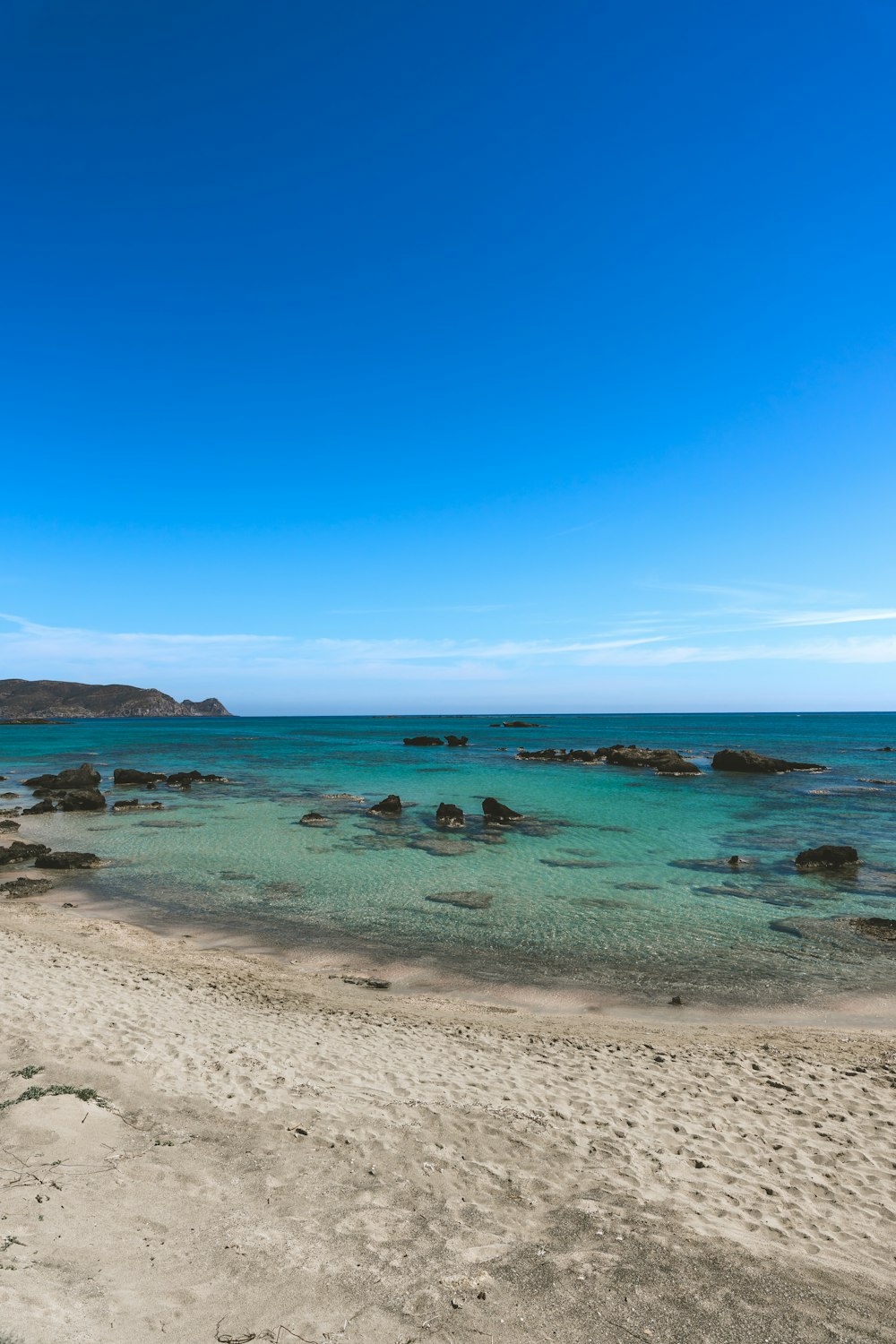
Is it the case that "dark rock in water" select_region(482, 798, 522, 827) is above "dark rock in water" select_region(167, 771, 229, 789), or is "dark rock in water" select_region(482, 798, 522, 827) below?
above

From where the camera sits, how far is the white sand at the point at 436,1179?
492 cm

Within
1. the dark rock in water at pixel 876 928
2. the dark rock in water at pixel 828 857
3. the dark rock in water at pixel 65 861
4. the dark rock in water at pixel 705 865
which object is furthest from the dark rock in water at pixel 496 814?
the dark rock in water at pixel 65 861

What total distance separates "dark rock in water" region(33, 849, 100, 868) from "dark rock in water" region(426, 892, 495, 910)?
1330 cm

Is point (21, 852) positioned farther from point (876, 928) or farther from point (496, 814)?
point (876, 928)

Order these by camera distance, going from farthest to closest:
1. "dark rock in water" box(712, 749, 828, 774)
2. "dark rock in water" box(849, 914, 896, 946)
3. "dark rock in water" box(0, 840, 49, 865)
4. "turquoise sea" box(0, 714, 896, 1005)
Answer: "dark rock in water" box(712, 749, 828, 774), "dark rock in water" box(0, 840, 49, 865), "dark rock in water" box(849, 914, 896, 946), "turquoise sea" box(0, 714, 896, 1005)

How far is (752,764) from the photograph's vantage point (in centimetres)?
5912

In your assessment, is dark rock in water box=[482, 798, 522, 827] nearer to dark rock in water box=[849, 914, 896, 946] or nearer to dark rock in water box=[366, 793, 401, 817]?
dark rock in water box=[366, 793, 401, 817]

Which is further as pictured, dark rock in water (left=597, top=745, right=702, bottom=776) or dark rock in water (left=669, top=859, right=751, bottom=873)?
dark rock in water (left=597, top=745, right=702, bottom=776)

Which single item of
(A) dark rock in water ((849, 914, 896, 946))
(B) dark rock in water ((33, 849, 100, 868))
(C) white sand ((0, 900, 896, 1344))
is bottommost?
(B) dark rock in water ((33, 849, 100, 868))

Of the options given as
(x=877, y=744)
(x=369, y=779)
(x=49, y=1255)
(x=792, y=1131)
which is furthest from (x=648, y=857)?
(x=877, y=744)

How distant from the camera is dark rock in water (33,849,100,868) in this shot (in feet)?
76.5

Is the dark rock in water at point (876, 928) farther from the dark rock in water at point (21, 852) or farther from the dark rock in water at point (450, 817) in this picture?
the dark rock in water at point (21, 852)

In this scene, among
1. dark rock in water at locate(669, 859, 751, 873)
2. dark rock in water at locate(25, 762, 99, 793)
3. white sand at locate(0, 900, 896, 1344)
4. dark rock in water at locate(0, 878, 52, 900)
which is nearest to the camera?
white sand at locate(0, 900, 896, 1344)

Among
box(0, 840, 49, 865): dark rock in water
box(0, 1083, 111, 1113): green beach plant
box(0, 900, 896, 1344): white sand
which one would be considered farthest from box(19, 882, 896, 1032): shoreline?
box(0, 840, 49, 865): dark rock in water
